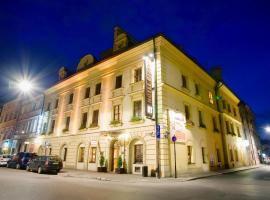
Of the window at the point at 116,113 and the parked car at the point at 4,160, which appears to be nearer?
the window at the point at 116,113

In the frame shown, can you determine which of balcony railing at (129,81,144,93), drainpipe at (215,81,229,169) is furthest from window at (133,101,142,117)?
drainpipe at (215,81,229,169)

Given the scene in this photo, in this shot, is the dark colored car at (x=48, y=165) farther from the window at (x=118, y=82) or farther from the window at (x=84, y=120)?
the window at (x=118, y=82)

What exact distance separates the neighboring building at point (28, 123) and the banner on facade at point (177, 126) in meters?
22.3

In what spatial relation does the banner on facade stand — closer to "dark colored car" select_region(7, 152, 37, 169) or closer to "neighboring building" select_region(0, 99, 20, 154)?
"dark colored car" select_region(7, 152, 37, 169)

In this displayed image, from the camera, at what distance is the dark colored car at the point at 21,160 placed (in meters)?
21.5

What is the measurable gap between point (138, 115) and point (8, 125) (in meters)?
35.5

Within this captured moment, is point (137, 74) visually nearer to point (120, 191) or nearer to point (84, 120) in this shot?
point (84, 120)

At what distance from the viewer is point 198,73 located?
23672mm

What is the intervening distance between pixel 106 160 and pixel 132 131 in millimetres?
4051

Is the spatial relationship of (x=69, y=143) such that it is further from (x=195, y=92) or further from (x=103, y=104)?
(x=195, y=92)

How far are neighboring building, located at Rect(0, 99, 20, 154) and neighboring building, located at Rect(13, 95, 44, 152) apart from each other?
1896 millimetres

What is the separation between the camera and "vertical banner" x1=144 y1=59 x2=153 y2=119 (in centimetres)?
1539

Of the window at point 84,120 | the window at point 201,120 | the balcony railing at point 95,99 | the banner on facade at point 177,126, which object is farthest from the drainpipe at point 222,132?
the window at point 84,120

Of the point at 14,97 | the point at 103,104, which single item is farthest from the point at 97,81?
the point at 14,97
